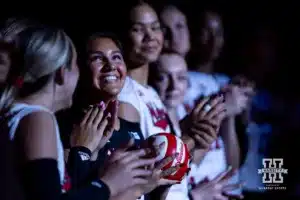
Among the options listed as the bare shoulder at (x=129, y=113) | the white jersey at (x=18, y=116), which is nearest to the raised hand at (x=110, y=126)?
the bare shoulder at (x=129, y=113)

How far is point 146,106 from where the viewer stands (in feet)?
12.1

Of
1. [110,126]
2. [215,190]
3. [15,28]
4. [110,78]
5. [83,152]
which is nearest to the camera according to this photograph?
[15,28]

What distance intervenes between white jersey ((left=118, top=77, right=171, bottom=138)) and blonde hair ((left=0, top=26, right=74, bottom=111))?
3.54ft

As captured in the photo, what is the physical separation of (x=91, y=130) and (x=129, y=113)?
0.62 metres

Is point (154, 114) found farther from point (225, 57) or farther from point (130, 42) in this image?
point (225, 57)

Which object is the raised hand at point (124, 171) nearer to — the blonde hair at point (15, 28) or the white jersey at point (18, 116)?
the white jersey at point (18, 116)

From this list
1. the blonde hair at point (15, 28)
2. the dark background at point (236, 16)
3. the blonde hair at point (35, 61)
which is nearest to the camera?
the blonde hair at point (35, 61)

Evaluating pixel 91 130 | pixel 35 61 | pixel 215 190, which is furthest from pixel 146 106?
pixel 35 61

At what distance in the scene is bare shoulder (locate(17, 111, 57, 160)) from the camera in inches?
87.2

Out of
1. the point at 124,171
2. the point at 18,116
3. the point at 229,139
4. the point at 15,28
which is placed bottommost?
the point at 229,139

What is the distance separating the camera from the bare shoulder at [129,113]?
3402 mm

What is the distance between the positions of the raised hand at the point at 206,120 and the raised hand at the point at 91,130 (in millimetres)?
693

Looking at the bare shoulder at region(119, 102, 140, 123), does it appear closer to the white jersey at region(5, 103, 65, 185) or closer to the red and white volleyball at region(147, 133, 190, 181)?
the red and white volleyball at region(147, 133, 190, 181)

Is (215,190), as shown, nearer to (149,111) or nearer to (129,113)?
(149,111)
